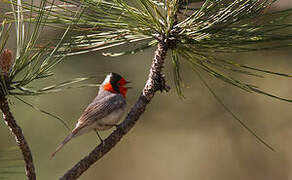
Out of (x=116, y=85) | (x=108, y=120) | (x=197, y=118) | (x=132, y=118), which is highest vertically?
(x=132, y=118)

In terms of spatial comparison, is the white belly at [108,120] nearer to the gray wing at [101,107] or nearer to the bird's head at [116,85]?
A: the gray wing at [101,107]

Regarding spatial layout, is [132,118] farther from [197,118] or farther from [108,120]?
[197,118]

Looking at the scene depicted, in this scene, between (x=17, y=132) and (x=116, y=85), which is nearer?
(x=17, y=132)

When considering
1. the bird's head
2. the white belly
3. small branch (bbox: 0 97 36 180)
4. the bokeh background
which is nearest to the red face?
the bird's head

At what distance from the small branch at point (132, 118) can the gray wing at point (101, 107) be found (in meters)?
1.29

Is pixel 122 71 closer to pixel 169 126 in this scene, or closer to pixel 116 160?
pixel 169 126

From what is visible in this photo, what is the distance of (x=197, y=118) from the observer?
4.64 meters

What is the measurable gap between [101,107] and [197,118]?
1.32 meters

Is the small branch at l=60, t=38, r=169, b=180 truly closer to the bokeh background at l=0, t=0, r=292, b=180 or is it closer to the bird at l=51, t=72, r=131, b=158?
the bird at l=51, t=72, r=131, b=158

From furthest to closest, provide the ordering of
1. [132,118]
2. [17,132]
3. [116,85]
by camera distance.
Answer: [116,85] → [132,118] → [17,132]

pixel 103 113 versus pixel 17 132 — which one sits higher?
pixel 17 132

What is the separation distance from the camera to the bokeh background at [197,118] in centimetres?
403

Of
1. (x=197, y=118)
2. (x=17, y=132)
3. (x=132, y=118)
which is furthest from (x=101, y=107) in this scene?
(x=17, y=132)

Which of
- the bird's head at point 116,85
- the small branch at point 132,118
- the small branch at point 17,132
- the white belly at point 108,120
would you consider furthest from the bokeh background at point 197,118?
the small branch at point 17,132
